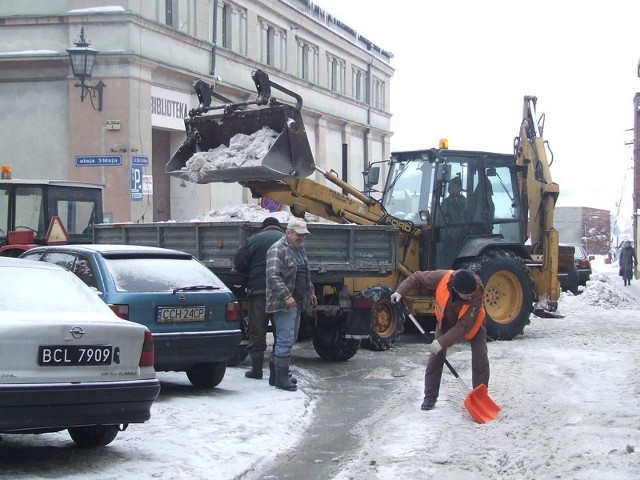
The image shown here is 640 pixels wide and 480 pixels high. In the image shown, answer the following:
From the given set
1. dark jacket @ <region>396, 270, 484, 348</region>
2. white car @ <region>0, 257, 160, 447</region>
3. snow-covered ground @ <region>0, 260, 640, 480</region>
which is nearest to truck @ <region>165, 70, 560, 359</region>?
snow-covered ground @ <region>0, 260, 640, 480</region>

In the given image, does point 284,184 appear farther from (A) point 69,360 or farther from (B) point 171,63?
(B) point 171,63

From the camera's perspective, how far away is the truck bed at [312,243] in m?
11.7

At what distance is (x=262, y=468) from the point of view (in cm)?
730

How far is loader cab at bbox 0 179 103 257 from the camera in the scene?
15.0 m

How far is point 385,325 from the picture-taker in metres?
14.0

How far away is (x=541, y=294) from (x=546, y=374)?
19.4 feet

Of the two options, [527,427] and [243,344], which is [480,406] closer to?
[527,427]

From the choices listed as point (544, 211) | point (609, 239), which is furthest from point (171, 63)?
Result: point (609, 239)

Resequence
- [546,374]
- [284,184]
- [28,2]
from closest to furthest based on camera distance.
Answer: [546,374] → [284,184] → [28,2]

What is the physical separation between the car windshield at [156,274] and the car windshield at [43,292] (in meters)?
1.86

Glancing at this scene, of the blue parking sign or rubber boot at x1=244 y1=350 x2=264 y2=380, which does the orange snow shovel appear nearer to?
rubber boot at x1=244 y1=350 x2=264 y2=380

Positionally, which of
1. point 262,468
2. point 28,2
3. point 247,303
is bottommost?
point 262,468

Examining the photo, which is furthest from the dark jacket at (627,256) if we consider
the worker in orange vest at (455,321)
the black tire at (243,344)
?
the worker in orange vest at (455,321)

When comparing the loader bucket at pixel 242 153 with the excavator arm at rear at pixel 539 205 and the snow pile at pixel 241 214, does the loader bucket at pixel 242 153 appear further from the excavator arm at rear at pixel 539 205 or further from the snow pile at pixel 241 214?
the excavator arm at rear at pixel 539 205
